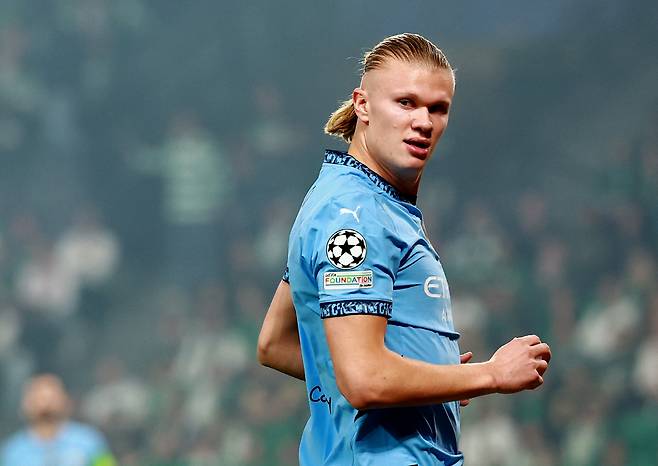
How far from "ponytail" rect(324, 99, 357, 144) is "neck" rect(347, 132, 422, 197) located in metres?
0.12

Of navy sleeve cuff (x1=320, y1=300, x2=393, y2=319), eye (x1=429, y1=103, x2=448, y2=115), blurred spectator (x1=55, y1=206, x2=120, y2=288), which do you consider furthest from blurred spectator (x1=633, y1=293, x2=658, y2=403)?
navy sleeve cuff (x1=320, y1=300, x2=393, y2=319)

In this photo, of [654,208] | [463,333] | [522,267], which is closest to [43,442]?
[463,333]

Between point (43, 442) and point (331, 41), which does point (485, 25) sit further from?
point (43, 442)

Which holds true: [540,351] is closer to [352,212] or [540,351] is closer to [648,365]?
[352,212]

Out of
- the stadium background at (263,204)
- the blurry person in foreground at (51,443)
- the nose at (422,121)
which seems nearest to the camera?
the nose at (422,121)

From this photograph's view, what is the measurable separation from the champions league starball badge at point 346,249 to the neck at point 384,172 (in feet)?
0.83

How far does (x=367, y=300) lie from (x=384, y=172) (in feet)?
1.17

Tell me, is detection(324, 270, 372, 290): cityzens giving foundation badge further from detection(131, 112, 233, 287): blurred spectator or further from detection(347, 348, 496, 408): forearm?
detection(131, 112, 233, 287): blurred spectator

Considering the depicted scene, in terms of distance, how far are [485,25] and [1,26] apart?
4.00 m

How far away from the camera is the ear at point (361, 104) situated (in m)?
2.32

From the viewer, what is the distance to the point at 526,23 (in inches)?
348

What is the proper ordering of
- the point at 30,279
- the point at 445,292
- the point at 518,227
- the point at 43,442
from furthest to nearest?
the point at 30,279 → the point at 518,227 → the point at 43,442 → the point at 445,292

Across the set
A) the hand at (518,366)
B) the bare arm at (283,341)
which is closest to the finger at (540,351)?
the hand at (518,366)

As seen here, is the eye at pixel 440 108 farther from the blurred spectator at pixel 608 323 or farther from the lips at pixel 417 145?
the blurred spectator at pixel 608 323
